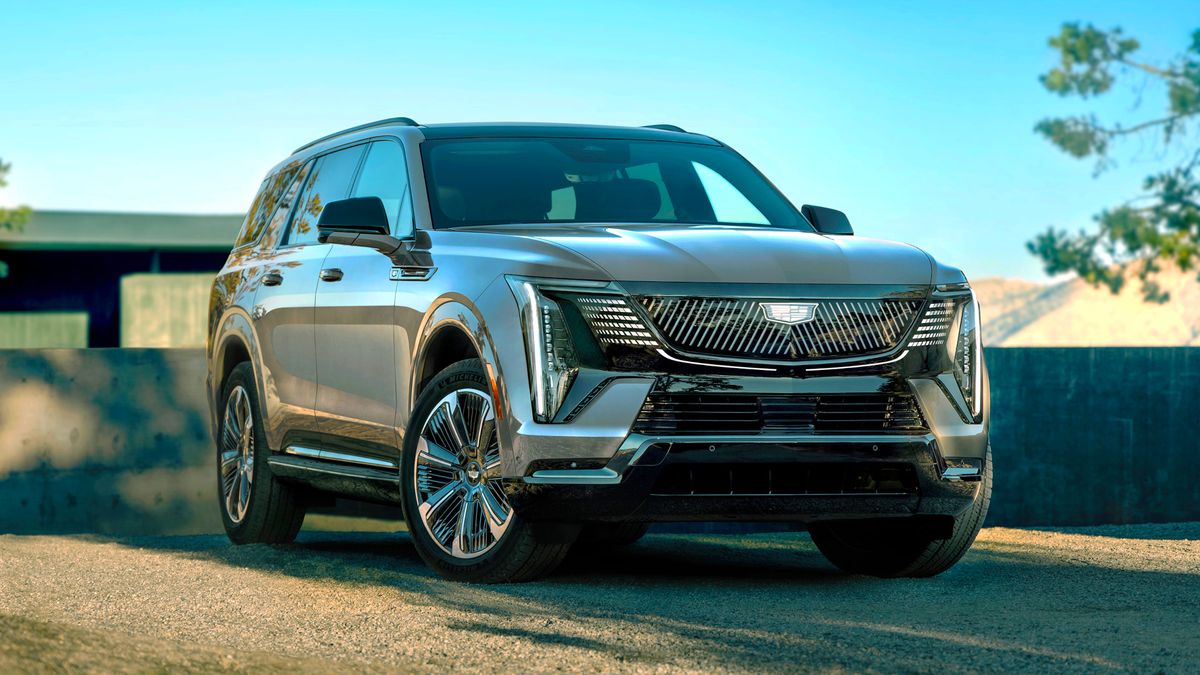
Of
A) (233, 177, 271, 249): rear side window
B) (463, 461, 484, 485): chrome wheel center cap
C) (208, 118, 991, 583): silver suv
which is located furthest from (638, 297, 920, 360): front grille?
(233, 177, 271, 249): rear side window

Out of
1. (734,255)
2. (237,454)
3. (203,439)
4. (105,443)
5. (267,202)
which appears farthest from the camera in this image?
(203,439)

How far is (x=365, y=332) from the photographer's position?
826 cm

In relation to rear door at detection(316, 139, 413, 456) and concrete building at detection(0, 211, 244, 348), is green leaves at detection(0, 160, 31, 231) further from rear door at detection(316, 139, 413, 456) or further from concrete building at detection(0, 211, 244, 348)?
rear door at detection(316, 139, 413, 456)

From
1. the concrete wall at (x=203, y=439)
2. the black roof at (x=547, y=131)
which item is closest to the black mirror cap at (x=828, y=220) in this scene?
the black roof at (x=547, y=131)

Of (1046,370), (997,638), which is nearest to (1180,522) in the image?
(1046,370)

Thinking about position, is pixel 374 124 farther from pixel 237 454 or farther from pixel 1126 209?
pixel 1126 209

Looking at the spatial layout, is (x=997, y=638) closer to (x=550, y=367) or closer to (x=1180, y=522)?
(x=550, y=367)

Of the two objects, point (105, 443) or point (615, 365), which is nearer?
point (615, 365)

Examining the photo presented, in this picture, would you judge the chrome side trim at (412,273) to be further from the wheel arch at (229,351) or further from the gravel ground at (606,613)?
the wheel arch at (229,351)

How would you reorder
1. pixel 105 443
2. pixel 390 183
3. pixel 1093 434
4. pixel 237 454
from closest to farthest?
pixel 390 183 < pixel 237 454 < pixel 105 443 < pixel 1093 434

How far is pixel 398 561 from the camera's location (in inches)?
357

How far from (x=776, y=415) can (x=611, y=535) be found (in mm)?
3040

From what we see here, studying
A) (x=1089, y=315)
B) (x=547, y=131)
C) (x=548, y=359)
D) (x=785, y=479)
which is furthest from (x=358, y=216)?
(x=1089, y=315)

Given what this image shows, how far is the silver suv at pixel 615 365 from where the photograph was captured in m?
6.87
